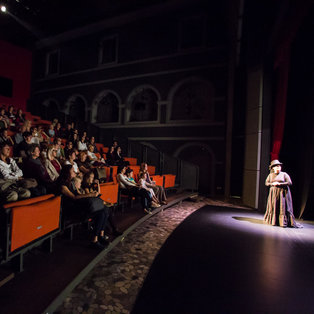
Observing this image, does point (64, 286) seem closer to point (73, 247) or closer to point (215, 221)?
point (73, 247)

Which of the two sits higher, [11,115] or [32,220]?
[11,115]

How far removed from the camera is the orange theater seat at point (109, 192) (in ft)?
11.8

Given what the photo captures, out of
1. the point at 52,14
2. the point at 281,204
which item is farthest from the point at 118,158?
the point at 52,14

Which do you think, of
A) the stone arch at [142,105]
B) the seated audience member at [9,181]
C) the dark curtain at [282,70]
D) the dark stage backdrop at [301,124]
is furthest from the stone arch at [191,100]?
the seated audience member at [9,181]

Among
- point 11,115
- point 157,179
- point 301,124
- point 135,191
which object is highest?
point 11,115

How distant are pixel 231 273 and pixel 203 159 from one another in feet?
21.9

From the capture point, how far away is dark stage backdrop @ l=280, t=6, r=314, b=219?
5031 millimetres

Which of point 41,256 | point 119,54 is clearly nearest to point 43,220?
point 41,256

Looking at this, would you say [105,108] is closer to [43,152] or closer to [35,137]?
[35,137]

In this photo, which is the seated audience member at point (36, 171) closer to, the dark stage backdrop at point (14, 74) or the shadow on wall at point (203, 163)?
the shadow on wall at point (203, 163)

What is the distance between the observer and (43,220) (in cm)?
221

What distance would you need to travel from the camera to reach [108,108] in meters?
10.9

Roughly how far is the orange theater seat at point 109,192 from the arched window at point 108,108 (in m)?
7.37

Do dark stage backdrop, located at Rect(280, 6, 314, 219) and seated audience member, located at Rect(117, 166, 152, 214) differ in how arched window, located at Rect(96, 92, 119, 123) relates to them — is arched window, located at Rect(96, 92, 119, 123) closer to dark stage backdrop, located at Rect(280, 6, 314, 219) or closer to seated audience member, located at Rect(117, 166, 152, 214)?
seated audience member, located at Rect(117, 166, 152, 214)
